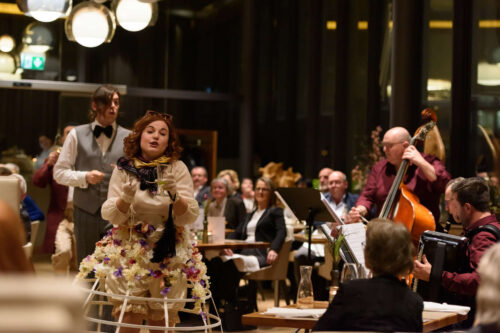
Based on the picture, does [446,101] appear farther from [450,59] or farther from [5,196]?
[5,196]

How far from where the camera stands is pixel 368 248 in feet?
9.91

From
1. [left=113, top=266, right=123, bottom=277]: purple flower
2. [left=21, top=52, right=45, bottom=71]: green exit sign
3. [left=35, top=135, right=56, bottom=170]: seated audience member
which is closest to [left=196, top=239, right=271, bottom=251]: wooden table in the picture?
[left=113, top=266, right=123, bottom=277]: purple flower

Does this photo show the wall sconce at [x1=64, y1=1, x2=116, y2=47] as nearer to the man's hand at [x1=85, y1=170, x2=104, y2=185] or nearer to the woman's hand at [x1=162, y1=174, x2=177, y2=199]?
the man's hand at [x1=85, y1=170, x2=104, y2=185]

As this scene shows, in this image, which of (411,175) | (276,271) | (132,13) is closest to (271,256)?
(276,271)

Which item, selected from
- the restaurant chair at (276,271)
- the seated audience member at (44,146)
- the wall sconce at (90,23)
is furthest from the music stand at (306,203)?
the seated audience member at (44,146)

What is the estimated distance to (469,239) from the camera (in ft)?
13.6

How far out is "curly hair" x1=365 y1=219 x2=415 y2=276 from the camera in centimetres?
297

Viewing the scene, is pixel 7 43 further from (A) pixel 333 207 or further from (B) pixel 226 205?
(A) pixel 333 207

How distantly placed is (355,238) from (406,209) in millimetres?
1248

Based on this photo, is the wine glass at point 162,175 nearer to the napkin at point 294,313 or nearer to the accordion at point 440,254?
the napkin at point 294,313

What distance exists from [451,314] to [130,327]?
5.54ft

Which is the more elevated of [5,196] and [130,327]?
[5,196]

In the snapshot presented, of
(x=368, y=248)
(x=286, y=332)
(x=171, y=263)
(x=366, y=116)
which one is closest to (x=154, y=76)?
(x=366, y=116)

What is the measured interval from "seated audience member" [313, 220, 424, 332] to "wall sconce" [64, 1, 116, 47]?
3.69 metres
